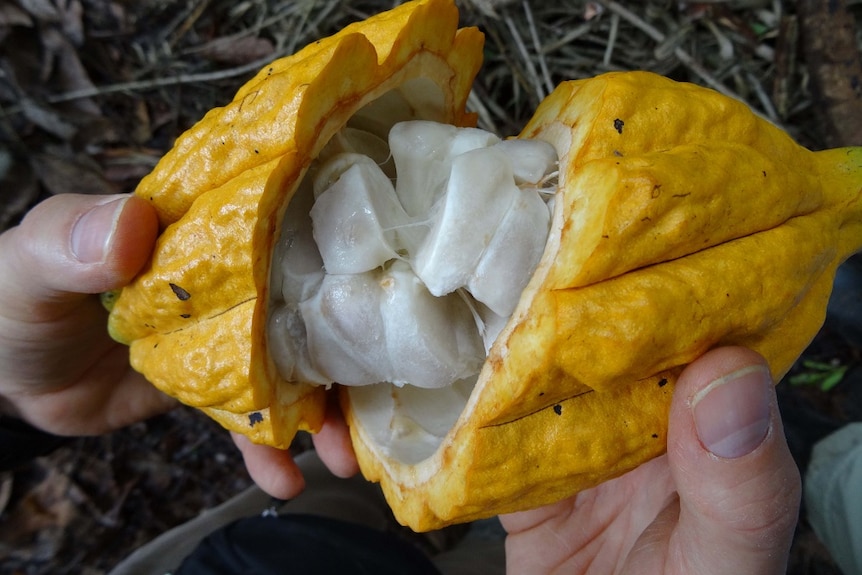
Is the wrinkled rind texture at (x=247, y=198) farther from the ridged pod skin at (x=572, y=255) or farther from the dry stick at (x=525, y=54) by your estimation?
the dry stick at (x=525, y=54)

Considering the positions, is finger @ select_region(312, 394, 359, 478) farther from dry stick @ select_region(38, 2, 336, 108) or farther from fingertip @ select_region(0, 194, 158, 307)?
dry stick @ select_region(38, 2, 336, 108)

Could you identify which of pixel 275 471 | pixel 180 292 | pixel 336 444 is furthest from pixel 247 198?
pixel 275 471

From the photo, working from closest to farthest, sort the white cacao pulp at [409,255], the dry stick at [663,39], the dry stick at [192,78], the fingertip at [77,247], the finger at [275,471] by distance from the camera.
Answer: the white cacao pulp at [409,255] < the fingertip at [77,247] < the finger at [275,471] < the dry stick at [663,39] < the dry stick at [192,78]

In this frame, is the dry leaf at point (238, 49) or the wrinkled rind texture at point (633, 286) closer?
the wrinkled rind texture at point (633, 286)

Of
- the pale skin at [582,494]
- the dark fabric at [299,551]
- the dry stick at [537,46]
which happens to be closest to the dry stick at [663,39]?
the dry stick at [537,46]

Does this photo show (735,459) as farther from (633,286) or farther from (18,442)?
(18,442)

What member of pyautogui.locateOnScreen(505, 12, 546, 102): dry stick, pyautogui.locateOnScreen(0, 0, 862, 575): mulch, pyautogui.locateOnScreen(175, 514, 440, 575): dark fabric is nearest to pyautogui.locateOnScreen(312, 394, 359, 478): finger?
pyautogui.locateOnScreen(175, 514, 440, 575): dark fabric
